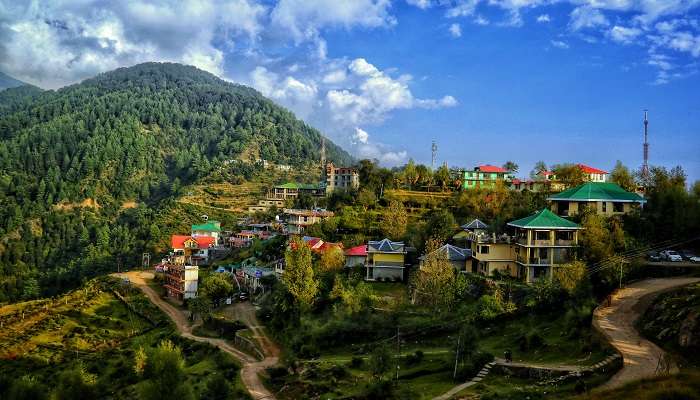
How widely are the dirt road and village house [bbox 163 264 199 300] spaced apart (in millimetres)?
37169

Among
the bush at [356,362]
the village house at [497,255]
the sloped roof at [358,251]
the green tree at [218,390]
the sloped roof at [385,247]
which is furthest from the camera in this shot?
the sloped roof at [358,251]

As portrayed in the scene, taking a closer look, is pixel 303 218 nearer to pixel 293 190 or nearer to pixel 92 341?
pixel 92 341

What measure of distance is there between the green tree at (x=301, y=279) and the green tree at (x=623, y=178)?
2728cm

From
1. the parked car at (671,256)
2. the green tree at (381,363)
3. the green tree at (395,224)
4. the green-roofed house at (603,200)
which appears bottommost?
the green tree at (381,363)

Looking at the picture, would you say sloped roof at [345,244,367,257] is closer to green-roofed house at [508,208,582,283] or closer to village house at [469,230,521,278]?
village house at [469,230,521,278]

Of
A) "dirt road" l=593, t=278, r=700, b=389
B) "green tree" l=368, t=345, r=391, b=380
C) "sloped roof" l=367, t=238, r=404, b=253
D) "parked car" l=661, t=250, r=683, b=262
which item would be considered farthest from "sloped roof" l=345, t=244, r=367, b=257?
"green tree" l=368, t=345, r=391, b=380

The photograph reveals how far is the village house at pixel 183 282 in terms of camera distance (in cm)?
4881

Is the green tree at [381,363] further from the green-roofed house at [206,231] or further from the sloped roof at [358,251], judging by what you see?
the green-roofed house at [206,231]

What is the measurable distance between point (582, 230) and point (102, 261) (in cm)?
6357

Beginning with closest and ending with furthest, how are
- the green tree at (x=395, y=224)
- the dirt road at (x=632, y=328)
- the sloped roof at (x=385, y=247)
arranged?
the dirt road at (x=632, y=328) < the sloped roof at (x=385, y=247) < the green tree at (x=395, y=224)

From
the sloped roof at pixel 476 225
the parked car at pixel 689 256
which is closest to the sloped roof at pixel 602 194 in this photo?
the sloped roof at pixel 476 225

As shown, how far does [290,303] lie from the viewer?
114 ft

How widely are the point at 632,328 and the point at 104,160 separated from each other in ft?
386

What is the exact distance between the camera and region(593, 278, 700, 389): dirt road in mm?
14703
